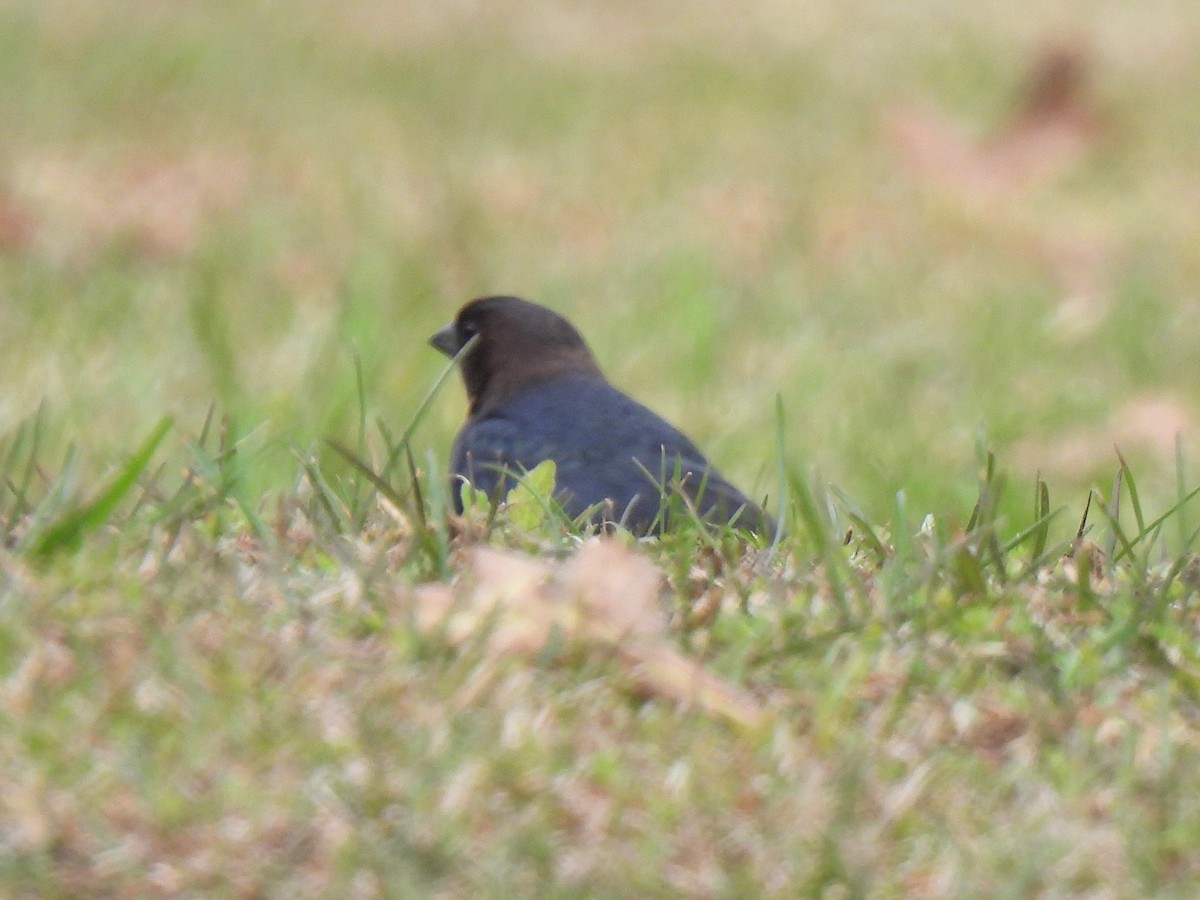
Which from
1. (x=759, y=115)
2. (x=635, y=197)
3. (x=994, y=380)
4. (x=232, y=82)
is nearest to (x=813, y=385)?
(x=994, y=380)

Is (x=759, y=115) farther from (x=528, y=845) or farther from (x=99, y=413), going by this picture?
(x=528, y=845)

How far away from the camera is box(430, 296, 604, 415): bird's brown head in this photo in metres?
4.90

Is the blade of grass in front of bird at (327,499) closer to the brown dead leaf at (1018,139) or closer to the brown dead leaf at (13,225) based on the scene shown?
the brown dead leaf at (13,225)

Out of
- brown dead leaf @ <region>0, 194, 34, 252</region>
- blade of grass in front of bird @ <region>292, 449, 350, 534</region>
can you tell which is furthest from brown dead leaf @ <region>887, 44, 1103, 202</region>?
blade of grass in front of bird @ <region>292, 449, 350, 534</region>

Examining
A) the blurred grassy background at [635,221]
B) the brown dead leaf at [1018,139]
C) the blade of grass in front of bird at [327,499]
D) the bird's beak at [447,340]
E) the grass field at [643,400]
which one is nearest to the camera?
the grass field at [643,400]

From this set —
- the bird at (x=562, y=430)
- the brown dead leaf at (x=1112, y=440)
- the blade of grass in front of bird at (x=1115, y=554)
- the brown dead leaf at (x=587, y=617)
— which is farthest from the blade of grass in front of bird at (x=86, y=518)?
the brown dead leaf at (x=1112, y=440)

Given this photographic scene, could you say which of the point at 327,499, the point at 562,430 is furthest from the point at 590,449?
the point at 327,499

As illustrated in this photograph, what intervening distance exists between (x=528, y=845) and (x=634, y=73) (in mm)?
8775

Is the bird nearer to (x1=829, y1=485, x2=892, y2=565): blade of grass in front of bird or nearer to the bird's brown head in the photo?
the bird's brown head

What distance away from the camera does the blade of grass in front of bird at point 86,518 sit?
2555 millimetres

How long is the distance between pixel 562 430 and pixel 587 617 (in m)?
2.02

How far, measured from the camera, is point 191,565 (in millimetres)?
2527

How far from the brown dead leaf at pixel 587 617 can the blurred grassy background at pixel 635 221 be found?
85 centimetres

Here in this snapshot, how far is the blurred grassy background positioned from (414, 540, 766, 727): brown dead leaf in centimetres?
85
